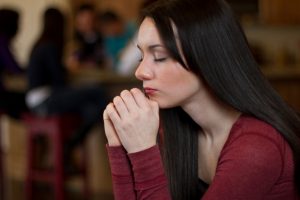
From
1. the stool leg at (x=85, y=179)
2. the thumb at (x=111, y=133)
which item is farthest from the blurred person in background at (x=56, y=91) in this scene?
the thumb at (x=111, y=133)

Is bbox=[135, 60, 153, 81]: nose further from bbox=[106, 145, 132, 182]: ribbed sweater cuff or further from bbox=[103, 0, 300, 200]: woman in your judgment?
bbox=[106, 145, 132, 182]: ribbed sweater cuff

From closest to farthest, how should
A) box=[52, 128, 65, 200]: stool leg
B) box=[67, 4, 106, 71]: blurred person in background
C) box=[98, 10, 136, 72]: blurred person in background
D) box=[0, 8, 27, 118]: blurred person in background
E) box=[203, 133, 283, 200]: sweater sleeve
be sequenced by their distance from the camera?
box=[203, 133, 283, 200]: sweater sleeve
box=[52, 128, 65, 200]: stool leg
box=[0, 8, 27, 118]: blurred person in background
box=[98, 10, 136, 72]: blurred person in background
box=[67, 4, 106, 71]: blurred person in background

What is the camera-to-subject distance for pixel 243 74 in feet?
3.87

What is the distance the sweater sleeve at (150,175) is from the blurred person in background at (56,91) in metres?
2.20

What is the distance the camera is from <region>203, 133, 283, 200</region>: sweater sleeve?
1121mm

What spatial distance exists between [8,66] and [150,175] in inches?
109

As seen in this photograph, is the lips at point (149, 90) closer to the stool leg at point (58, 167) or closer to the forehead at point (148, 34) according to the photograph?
the forehead at point (148, 34)

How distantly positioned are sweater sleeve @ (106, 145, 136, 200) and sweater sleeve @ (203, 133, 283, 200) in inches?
6.5

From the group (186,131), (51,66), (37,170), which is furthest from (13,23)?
(186,131)

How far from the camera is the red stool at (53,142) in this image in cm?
332

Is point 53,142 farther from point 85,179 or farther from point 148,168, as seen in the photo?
point 148,168

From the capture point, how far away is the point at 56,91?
3381mm

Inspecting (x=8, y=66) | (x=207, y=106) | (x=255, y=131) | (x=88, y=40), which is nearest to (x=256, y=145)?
(x=255, y=131)

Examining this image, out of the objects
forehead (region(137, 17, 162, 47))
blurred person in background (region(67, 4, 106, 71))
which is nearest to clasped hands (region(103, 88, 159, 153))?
forehead (region(137, 17, 162, 47))
